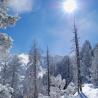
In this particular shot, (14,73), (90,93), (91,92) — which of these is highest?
(14,73)

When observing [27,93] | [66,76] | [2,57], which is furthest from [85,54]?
[2,57]

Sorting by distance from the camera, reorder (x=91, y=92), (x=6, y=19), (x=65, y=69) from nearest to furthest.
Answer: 1. (x=6, y=19)
2. (x=91, y=92)
3. (x=65, y=69)

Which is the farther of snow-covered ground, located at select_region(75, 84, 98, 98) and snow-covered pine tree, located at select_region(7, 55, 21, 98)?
snow-covered pine tree, located at select_region(7, 55, 21, 98)

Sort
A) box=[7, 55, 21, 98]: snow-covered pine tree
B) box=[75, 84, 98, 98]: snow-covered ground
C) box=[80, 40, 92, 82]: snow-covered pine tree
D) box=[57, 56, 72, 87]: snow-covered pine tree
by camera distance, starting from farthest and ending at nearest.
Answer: box=[57, 56, 72, 87]: snow-covered pine tree
box=[80, 40, 92, 82]: snow-covered pine tree
box=[7, 55, 21, 98]: snow-covered pine tree
box=[75, 84, 98, 98]: snow-covered ground

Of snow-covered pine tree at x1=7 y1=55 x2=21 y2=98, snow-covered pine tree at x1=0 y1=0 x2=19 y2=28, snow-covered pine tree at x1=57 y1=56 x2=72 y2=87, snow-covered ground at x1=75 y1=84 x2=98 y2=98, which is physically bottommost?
snow-covered ground at x1=75 y1=84 x2=98 y2=98

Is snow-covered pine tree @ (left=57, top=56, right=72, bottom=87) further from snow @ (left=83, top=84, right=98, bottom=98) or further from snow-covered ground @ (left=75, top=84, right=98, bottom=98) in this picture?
snow-covered ground @ (left=75, top=84, right=98, bottom=98)

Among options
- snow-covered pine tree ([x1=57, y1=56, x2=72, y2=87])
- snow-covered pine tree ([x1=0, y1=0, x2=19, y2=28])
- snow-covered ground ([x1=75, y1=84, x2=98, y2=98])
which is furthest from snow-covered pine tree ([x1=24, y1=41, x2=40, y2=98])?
snow-covered pine tree ([x1=0, y1=0, x2=19, y2=28])

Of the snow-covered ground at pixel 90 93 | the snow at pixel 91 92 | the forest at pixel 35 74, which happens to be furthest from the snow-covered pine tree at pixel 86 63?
the snow-covered ground at pixel 90 93

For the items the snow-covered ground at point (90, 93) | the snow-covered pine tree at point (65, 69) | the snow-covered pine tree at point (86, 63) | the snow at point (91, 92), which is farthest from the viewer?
the snow-covered pine tree at point (65, 69)

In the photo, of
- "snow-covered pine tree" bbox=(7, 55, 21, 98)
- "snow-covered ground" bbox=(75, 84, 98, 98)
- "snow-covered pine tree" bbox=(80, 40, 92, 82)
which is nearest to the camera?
"snow-covered ground" bbox=(75, 84, 98, 98)

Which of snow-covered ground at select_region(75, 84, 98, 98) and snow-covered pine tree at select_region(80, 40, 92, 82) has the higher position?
snow-covered pine tree at select_region(80, 40, 92, 82)

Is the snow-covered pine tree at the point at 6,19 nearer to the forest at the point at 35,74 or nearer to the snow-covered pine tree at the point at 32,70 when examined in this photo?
the forest at the point at 35,74

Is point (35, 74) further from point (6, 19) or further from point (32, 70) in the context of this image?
point (6, 19)

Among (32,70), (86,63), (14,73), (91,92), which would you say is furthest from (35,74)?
(86,63)
